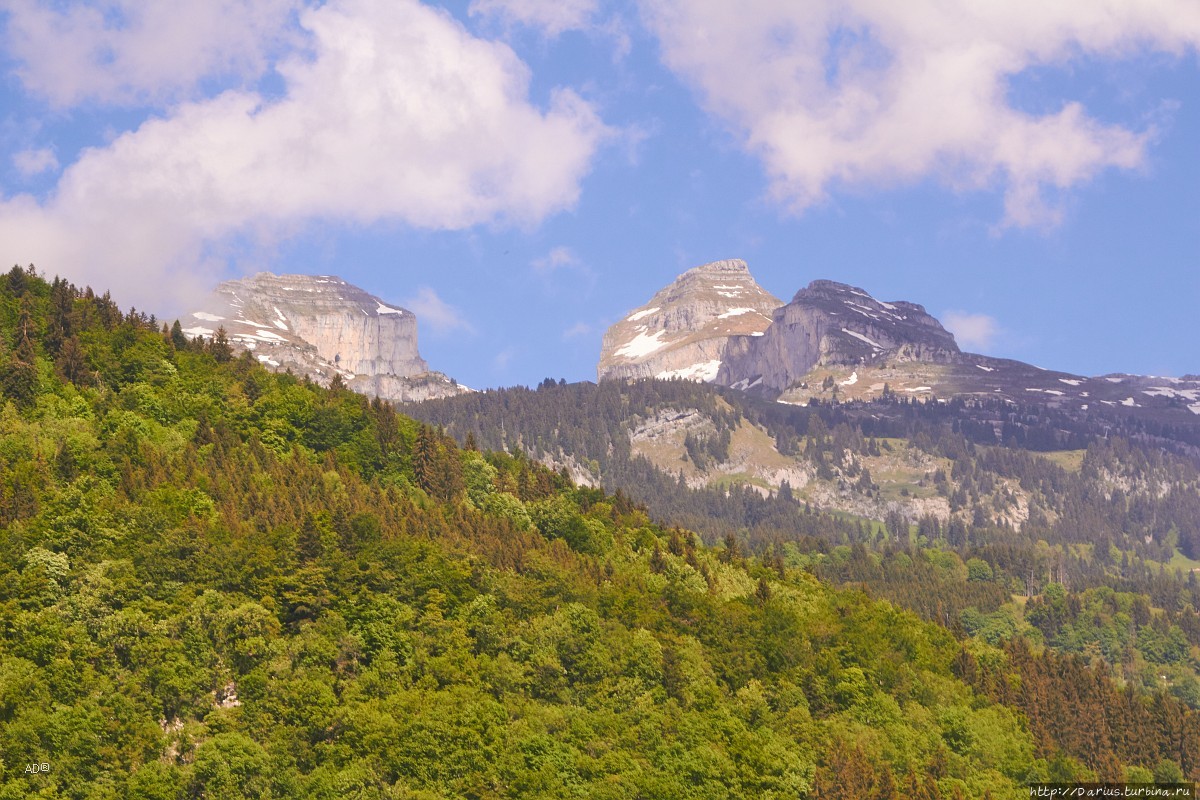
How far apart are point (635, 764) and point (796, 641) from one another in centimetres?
3469

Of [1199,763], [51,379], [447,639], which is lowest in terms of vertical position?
[1199,763]

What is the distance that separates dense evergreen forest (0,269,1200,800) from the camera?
123438 millimetres

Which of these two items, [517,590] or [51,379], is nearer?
[517,590]

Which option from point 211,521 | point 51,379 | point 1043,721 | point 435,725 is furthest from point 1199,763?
point 51,379

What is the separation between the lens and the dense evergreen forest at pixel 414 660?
12344 cm

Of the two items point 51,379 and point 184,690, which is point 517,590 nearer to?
point 184,690

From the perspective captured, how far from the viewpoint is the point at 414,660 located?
5507 inches

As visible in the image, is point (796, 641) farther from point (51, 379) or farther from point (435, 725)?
point (51, 379)

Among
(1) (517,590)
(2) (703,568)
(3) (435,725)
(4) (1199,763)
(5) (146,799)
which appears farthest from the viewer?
(2) (703,568)

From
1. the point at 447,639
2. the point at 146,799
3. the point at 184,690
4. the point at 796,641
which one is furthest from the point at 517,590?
the point at 146,799

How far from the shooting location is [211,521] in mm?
157750

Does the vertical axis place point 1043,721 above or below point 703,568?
below

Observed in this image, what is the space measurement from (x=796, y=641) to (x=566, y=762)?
38.6 m

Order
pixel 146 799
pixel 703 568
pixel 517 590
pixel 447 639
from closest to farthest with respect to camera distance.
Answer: pixel 146 799
pixel 447 639
pixel 517 590
pixel 703 568
